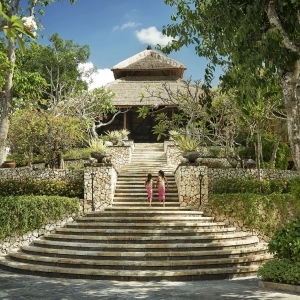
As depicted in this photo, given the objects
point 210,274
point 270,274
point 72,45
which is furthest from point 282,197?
point 72,45

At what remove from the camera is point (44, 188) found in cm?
1753

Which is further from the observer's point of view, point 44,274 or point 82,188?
point 82,188

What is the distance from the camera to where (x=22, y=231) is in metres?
15.4

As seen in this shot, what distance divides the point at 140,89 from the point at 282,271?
80.9 feet

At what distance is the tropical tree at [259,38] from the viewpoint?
8.67 meters

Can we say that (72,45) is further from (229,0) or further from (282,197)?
(229,0)

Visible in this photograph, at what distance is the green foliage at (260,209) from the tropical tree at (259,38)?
6.09 metres

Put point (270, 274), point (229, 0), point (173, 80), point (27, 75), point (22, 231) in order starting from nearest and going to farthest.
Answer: point (229, 0)
point (270, 274)
point (22, 231)
point (27, 75)
point (173, 80)

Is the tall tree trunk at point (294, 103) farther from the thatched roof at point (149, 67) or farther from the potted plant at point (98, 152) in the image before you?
the thatched roof at point (149, 67)

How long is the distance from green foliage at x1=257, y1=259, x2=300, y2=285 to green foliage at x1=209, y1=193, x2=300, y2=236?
19.0 feet

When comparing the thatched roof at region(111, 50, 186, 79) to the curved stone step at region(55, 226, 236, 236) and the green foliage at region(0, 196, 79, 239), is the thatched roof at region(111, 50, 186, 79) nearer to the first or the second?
the green foliage at region(0, 196, 79, 239)

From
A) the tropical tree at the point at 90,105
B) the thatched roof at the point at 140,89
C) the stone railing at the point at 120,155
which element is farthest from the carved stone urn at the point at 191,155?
the thatched roof at the point at 140,89

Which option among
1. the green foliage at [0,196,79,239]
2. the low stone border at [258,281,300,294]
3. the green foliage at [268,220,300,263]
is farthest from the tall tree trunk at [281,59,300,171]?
the green foliage at [0,196,79,239]

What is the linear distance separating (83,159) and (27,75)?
Result: 5.16m
